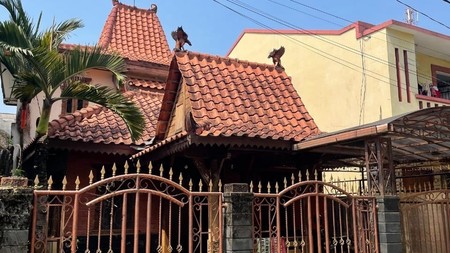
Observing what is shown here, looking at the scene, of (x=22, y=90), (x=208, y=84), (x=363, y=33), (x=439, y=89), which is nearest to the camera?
(x=22, y=90)

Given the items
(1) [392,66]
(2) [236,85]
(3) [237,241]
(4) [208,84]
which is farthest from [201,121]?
(1) [392,66]

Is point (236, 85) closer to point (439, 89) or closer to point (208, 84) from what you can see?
point (208, 84)

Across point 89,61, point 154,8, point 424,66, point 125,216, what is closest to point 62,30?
point 89,61

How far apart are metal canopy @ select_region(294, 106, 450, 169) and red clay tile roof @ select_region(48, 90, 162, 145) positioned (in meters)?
3.62

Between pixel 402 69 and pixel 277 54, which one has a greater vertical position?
pixel 402 69

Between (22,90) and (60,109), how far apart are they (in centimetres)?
417

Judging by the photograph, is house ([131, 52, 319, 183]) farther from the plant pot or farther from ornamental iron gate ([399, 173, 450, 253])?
the plant pot

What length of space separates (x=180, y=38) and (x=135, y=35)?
223 inches

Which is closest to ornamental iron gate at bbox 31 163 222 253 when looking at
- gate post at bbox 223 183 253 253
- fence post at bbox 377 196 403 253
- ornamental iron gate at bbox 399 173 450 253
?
gate post at bbox 223 183 253 253

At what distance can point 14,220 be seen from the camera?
4.37 m

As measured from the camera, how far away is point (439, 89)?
15547mm

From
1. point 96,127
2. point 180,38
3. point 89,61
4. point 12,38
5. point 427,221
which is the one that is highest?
point 180,38

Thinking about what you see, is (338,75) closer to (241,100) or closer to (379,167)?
(241,100)

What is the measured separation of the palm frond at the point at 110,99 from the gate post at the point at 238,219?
2.76 meters
